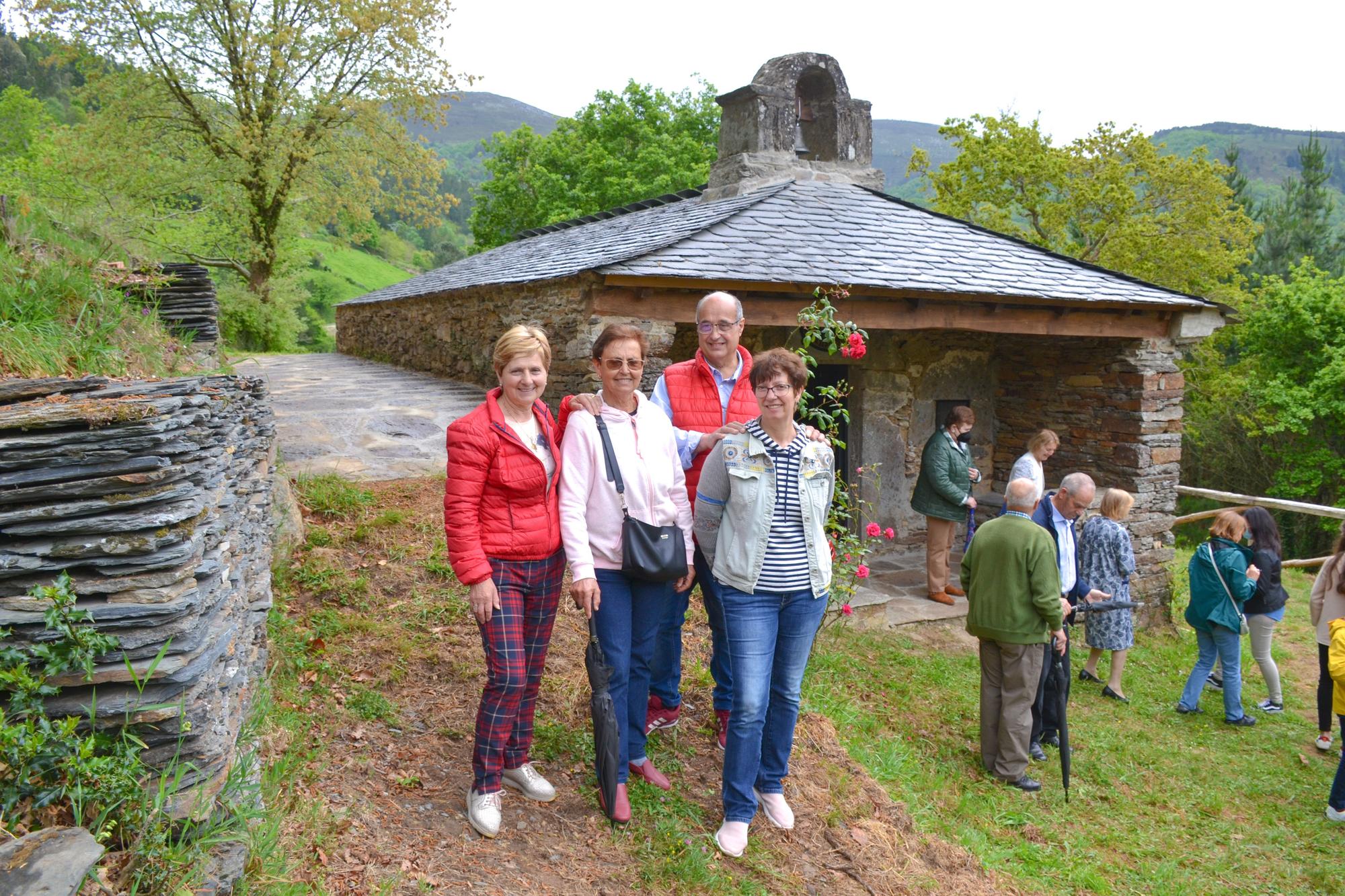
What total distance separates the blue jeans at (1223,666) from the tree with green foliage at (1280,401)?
17701 mm

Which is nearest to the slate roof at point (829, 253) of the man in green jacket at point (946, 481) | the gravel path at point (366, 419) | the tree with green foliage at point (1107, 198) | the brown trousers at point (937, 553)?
the man in green jacket at point (946, 481)

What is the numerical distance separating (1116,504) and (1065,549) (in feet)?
1.94

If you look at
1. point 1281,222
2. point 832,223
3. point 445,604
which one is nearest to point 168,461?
point 445,604

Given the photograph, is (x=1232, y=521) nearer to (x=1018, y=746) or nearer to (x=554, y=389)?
(x=1018, y=746)

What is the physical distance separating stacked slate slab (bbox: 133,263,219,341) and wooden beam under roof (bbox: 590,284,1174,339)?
8.71ft

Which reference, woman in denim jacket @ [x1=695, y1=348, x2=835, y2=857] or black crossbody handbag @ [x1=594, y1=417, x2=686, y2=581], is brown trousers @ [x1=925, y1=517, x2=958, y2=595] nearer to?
woman in denim jacket @ [x1=695, y1=348, x2=835, y2=857]

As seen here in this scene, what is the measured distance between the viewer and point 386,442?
7.47m

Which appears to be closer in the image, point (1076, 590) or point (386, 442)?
point (1076, 590)

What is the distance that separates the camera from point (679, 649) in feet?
11.5

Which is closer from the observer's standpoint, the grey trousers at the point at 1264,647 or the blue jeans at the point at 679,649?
the blue jeans at the point at 679,649

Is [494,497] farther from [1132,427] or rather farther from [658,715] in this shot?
[1132,427]

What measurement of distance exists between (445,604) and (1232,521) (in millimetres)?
5154

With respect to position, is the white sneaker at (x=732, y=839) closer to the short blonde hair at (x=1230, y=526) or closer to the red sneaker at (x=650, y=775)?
the red sneaker at (x=650, y=775)

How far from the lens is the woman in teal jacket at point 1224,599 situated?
5.54 metres
